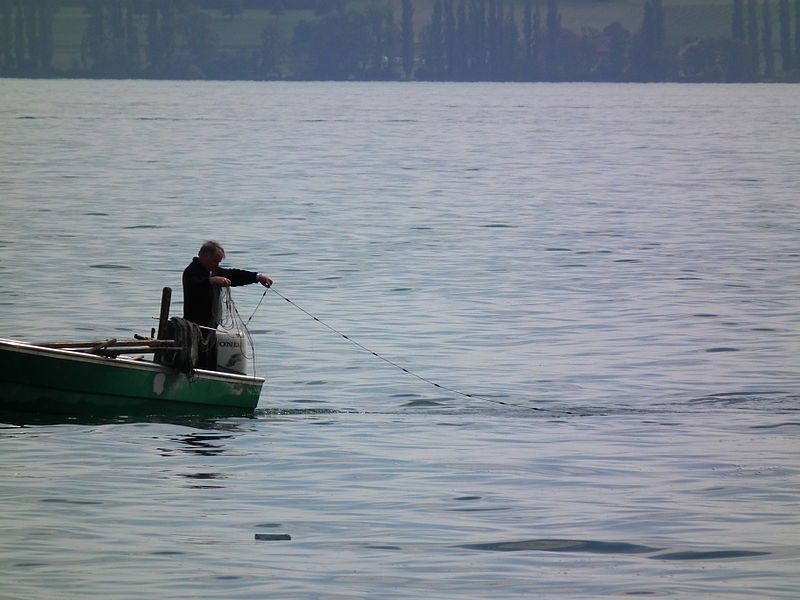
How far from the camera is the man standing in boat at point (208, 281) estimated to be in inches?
728

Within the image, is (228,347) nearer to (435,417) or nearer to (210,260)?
(210,260)

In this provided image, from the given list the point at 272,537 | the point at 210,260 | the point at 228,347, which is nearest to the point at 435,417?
the point at 228,347

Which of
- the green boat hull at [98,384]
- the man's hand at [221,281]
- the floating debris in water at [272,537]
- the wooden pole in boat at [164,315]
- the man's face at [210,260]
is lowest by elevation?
the floating debris in water at [272,537]

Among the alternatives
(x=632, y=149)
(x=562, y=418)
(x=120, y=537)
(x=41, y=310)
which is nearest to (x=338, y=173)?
(x=632, y=149)

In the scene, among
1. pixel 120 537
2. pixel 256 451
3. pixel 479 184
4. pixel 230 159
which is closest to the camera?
pixel 120 537

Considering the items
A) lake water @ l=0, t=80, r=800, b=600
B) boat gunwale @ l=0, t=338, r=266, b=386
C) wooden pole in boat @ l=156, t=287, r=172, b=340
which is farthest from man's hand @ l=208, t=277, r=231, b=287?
lake water @ l=0, t=80, r=800, b=600

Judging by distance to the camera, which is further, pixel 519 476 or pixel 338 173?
pixel 338 173

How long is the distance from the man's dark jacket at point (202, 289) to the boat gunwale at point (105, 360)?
0.69m

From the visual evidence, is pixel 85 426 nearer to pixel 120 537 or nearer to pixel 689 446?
pixel 120 537

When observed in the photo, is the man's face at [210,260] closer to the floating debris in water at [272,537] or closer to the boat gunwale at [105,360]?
the boat gunwale at [105,360]

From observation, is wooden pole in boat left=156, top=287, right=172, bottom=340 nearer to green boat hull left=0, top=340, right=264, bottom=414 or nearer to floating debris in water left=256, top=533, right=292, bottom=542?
green boat hull left=0, top=340, right=264, bottom=414

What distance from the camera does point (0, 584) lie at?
12.2 m

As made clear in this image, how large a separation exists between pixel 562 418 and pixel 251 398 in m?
3.86

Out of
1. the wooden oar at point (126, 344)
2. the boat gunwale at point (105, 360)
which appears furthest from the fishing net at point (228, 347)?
the wooden oar at point (126, 344)
